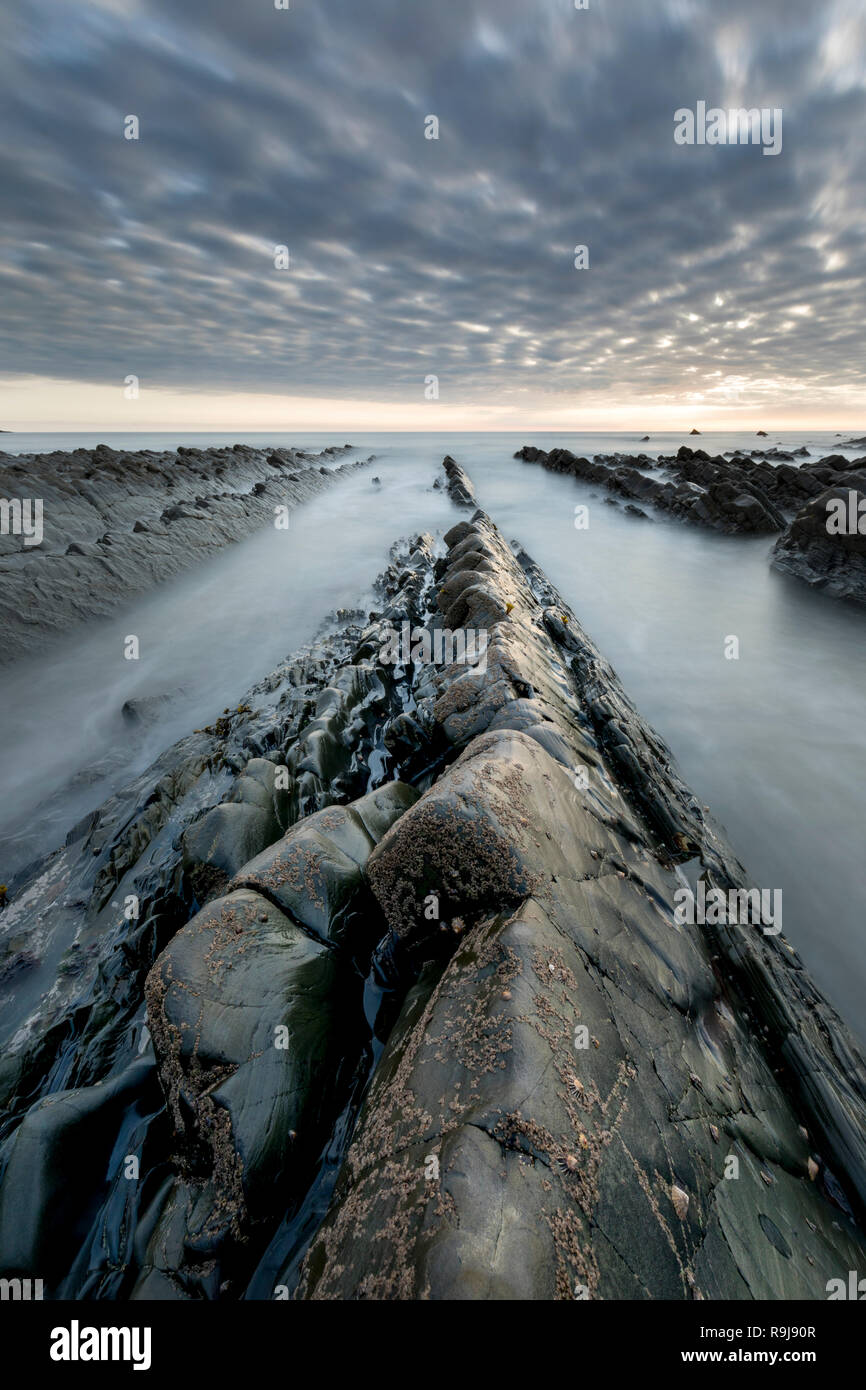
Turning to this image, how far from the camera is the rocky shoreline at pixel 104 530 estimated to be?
10.8 metres

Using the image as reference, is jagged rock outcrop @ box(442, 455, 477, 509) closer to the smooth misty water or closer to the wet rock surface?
the wet rock surface

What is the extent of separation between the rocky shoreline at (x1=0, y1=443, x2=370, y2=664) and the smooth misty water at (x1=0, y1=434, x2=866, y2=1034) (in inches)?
25.8

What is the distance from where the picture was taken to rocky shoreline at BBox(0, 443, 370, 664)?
1080 centimetres

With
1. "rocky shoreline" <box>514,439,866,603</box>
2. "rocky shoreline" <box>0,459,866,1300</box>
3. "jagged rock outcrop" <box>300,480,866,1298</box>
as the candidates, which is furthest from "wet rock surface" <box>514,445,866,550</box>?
"rocky shoreline" <box>0,459,866,1300</box>

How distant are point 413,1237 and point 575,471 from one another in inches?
1789

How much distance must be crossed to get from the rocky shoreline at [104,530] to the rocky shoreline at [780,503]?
1788 cm

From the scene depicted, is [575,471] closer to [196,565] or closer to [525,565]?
[525,565]

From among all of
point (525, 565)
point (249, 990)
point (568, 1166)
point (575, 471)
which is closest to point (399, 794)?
point (249, 990)

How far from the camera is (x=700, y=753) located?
7074 mm

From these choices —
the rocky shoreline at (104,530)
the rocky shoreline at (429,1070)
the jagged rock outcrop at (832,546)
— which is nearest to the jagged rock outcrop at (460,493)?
the rocky shoreline at (104,530)

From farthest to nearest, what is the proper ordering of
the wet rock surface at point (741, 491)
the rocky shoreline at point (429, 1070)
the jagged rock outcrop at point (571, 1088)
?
the wet rock surface at point (741, 491) → the rocky shoreline at point (429, 1070) → the jagged rock outcrop at point (571, 1088)

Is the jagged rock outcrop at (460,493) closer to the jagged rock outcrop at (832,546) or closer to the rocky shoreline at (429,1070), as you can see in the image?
the jagged rock outcrop at (832,546)

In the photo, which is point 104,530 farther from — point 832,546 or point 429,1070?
point 832,546

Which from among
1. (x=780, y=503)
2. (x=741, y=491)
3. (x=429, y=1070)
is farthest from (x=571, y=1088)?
(x=780, y=503)
